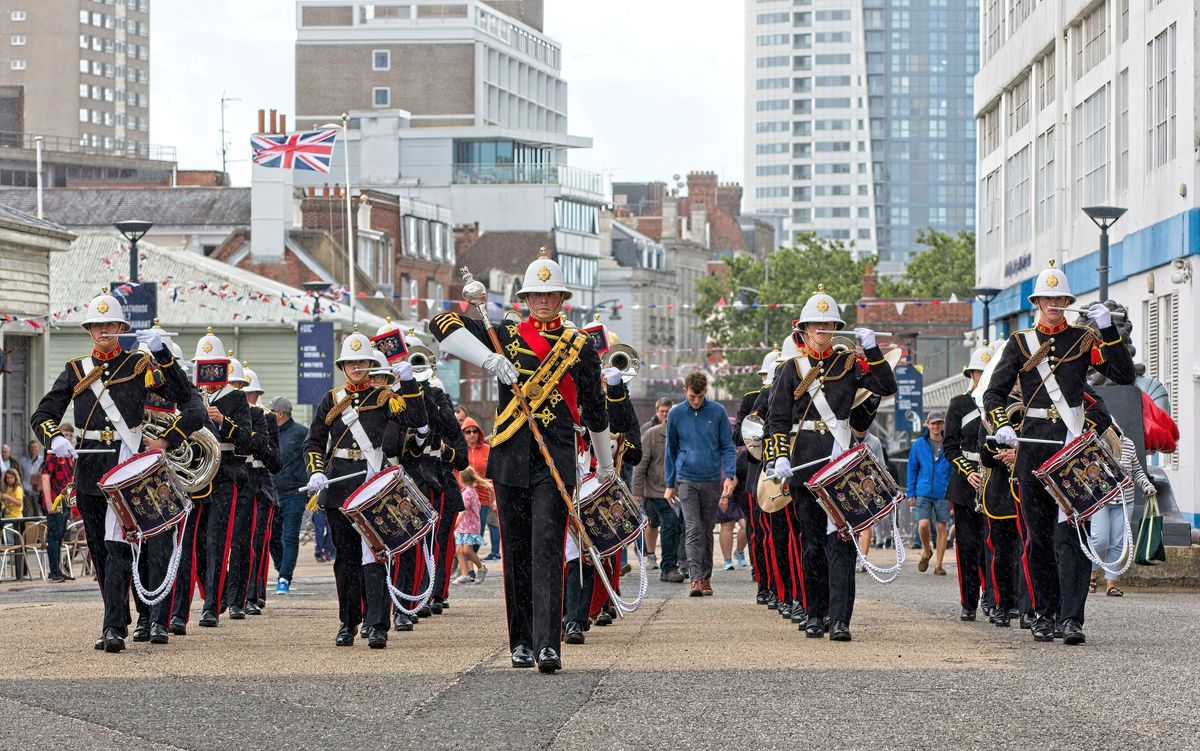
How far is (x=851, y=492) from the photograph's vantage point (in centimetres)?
1424

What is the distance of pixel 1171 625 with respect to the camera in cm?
1530

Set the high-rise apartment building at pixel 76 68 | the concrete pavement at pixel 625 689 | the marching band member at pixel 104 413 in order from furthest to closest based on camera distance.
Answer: the high-rise apartment building at pixel 76 68 < the marching band member at pixel 104 413 < the concrete pavement at pixel 625 689

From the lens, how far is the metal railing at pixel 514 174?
115125 millimetres

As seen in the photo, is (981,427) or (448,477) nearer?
(981,427)

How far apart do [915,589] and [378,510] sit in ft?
24.5

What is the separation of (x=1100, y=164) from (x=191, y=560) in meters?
27.3

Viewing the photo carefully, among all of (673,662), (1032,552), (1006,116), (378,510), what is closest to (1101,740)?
(673,662)

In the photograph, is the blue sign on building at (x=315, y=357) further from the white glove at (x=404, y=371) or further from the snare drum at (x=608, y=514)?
the snare drum at (x=608, y=514)

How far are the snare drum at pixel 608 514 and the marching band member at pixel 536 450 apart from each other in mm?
1704

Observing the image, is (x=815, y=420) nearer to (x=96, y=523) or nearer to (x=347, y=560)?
(x=347, y=560)

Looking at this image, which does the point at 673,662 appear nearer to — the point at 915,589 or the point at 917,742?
the point at 917,742

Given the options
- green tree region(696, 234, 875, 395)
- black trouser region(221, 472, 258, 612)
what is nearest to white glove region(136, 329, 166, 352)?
black trouser region(221, 472, 258, 612)

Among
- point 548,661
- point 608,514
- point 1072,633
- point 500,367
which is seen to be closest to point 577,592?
point 608,514

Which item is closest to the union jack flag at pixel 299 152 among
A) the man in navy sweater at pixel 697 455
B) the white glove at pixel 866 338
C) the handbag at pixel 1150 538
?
the man in navy sweater at pixel 697 455
